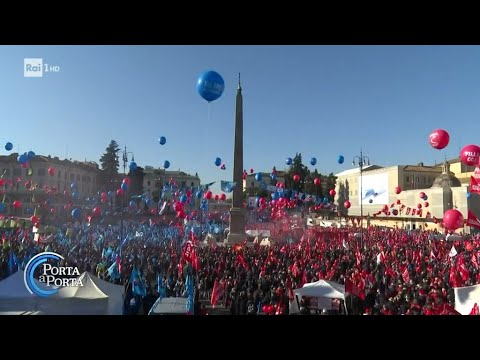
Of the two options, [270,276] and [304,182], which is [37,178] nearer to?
[270,276]

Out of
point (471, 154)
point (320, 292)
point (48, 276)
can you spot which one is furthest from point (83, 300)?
point (471, 154)

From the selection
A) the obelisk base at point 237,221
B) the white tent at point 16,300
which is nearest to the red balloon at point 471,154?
the white tent at point 16,300

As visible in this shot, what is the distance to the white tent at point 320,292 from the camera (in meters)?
7.90

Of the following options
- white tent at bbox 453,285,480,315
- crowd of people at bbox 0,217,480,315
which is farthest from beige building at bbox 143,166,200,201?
white tent at bbox 453,285,480,315

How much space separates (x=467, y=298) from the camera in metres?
6.97

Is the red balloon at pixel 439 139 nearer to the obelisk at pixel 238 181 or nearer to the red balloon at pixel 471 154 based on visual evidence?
the red balloon at pixel 471 154

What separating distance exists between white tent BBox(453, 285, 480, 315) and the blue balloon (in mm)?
6080

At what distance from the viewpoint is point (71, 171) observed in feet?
107

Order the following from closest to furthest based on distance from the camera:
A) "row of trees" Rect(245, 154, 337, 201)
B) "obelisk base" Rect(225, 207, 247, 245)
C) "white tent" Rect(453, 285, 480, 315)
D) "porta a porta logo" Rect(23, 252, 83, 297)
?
"porta a porta logo" Rect(23, 252, 83, 297), "white tent" Rect(453, 285, 480, 315), "obelisk base" Rect(225, 207, 247, 245), "row of trees" Rect(245, 154, 337, 201)

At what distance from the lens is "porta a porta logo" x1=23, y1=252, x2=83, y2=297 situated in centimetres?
660

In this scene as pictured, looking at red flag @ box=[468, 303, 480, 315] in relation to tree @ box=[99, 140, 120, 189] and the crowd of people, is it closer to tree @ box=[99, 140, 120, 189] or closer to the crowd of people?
the crowd of people

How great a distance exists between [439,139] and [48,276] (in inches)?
368
